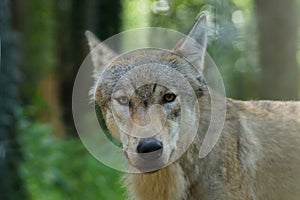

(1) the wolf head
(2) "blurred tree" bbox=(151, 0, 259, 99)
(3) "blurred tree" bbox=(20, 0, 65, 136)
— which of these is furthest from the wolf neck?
(3) "blurred tree" bbox=(20, 0, 65, 136)

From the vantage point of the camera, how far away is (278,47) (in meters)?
13.1

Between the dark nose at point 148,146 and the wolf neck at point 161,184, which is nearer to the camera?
the dark nose at point 148,146

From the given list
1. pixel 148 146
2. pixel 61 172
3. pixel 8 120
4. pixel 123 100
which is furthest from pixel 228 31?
pixel 148 146

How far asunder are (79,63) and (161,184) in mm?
9903

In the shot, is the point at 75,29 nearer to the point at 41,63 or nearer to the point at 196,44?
the point at 41,63

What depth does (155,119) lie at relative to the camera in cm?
566

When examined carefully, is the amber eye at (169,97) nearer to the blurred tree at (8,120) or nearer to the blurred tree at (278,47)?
the blurred tree at (8,120)

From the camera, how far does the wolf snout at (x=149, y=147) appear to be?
546 cm

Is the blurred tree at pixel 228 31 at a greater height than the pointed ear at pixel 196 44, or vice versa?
the pointed ear at pixel 196 44

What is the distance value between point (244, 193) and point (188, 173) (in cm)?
44

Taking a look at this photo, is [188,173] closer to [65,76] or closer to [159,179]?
[159,179]

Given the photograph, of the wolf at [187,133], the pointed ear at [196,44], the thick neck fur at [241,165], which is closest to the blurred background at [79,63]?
the thick neck fur at [241,165]

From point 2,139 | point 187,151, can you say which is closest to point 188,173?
point 187,151

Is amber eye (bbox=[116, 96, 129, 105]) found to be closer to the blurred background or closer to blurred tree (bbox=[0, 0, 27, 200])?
the blurred background
